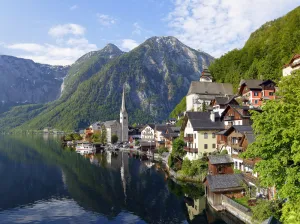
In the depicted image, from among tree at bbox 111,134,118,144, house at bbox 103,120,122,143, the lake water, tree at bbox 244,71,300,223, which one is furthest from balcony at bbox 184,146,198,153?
house at bbox 103,120,122,143

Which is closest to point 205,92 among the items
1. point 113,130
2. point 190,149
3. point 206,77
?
point 206,77

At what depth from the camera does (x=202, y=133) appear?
59.2 m

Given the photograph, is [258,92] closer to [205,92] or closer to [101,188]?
[205,92]

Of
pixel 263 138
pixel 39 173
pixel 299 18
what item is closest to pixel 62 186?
pixel 39 173

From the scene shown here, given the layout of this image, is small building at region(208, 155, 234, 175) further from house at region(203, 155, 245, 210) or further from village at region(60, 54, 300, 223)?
house at region(203, 155, 245, 210)

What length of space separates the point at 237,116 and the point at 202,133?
887 cm

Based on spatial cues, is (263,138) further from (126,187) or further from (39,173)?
(39,173)

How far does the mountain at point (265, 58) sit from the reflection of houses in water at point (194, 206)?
5771cm

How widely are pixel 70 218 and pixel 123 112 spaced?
128839 mm

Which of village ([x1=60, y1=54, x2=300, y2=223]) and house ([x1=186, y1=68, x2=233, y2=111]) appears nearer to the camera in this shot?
village ([x1=60, y1=54, x2=300, y2=223])

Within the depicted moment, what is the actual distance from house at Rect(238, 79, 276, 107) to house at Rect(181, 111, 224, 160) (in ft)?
62.3

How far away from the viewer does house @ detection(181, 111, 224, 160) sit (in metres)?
59.0

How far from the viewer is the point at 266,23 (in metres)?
148

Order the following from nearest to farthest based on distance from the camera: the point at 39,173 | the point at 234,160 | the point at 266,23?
the point at 234,160, the point at 39,173, the point at 266,23
